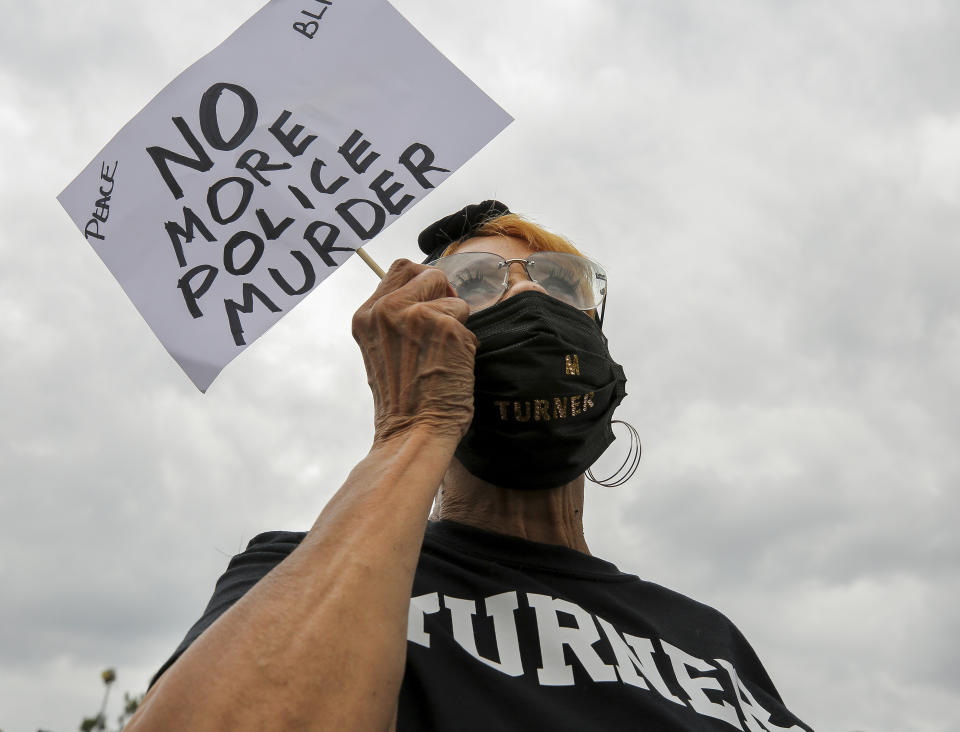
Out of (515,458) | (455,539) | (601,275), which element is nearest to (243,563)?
(455,539)

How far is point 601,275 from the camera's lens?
3418 mm

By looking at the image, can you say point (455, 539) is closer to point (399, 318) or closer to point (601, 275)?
point (399, 318)

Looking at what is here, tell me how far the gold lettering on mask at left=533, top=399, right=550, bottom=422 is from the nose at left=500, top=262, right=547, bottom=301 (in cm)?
51

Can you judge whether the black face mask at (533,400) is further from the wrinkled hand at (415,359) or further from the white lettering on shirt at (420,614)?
the white lettering on shirt at (420,614)

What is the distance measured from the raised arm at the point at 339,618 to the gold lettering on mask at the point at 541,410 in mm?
330

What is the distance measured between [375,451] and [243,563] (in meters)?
0.46

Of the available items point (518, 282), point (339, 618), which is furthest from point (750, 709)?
point (518, 282)

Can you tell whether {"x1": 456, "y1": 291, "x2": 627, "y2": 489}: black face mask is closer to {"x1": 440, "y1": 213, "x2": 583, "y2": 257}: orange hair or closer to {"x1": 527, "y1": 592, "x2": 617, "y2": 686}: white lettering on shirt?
{"x1": 527, "y1": 592, "x2": 617, "y2": 686}: white lettering on shirt

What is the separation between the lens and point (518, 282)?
3139mm

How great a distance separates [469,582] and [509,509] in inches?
17.1

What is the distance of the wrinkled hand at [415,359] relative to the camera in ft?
7.53

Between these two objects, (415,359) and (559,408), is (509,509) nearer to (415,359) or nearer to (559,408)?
(559,408)

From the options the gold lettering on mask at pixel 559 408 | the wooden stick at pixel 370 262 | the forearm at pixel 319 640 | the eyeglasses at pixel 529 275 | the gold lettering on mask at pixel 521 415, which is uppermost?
the eyeglasses at pixel 529 275

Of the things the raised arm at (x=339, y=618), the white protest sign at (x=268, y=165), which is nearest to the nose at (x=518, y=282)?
the white protest sign at (x=268, y=165)
